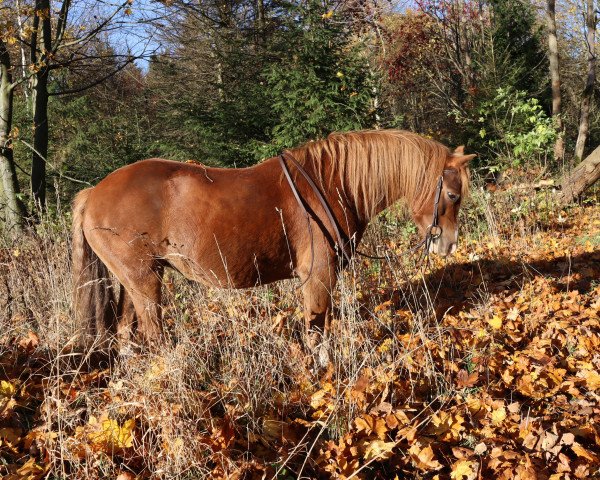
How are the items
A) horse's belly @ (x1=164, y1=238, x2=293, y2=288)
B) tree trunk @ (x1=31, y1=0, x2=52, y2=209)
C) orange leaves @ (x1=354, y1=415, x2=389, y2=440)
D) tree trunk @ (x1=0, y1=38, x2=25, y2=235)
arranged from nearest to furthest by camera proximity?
orange leaves @ (x1=354, y1=415, x2=389, y2=440), horse's belly @ (x1=164, y1=238, x2=293, y2=288), tree trunk @ (x1=0, y1=38, x2=25, y2=235), tree trunk @ (x1=31, y1=0, x2=52, y2=209)

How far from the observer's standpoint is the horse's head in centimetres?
362

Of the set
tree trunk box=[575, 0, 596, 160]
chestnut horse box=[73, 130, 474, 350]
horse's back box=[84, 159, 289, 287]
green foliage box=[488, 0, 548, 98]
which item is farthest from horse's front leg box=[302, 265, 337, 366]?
green foliage box=[488, 0, 548, 98]

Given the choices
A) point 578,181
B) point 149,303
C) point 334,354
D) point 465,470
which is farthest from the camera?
point 578,181

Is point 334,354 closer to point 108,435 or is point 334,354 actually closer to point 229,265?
point 229,265

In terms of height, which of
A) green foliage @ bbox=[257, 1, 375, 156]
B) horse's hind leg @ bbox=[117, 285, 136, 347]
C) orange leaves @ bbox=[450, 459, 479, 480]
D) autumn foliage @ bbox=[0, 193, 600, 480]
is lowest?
orange leaves @ bbox=[450, 459, 479, 480]

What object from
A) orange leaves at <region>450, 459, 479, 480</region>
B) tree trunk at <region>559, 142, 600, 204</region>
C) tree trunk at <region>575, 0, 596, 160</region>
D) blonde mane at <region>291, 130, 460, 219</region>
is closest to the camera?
orange leaves at <region>450, 459, 479, 480</region>

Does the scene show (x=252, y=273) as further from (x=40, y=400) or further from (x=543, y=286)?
(x=543, y=286)

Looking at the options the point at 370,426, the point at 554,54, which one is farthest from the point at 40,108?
the point at 554,54

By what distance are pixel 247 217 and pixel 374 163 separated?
106 centimetres

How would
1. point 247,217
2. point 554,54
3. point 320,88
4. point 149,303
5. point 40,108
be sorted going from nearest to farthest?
point 149,303 < point 247,217 < point 320,88 < point 40,108 < point 554,54

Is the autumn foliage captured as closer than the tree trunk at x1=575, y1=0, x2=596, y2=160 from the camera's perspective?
A: Yes

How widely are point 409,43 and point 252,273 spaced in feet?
59.8

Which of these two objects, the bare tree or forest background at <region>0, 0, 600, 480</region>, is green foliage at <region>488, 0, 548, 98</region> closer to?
forest background at <region>0, 0, 600, 480</region>

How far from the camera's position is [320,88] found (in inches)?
320
